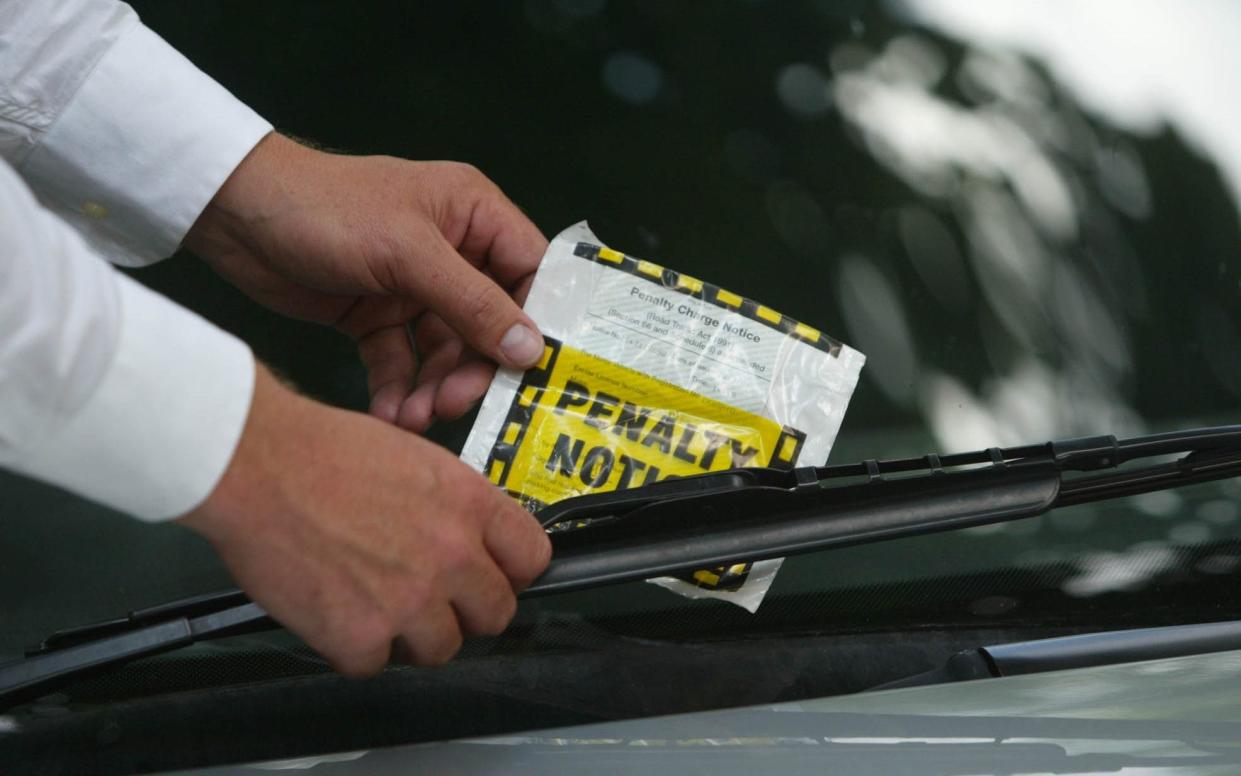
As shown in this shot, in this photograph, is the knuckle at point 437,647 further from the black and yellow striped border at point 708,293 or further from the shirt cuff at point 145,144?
the shirt cuff at point 145,144

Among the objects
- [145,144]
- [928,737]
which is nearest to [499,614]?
[928,737]

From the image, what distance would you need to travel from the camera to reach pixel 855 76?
1410mm

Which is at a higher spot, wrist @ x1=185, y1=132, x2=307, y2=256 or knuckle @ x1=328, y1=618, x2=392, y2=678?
wrist @ x1=185, y1=132, x2=307, y2=256

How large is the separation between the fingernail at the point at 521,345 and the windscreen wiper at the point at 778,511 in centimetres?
22

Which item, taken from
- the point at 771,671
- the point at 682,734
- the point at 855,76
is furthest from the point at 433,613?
the point at 855,76

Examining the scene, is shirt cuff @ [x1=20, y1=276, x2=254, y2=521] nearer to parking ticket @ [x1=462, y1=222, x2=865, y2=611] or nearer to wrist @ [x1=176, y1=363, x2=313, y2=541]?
wrist @ [x1=176, y1=363, x2=313, y2=541]

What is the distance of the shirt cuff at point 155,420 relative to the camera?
0.87 meters

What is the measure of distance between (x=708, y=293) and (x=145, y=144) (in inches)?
25.4

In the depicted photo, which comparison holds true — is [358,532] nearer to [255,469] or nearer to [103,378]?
[255,469]

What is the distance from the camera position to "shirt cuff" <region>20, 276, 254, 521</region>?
2.85 ft

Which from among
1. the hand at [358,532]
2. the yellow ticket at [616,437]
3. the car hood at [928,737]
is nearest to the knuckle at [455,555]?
the hand at [358,532]

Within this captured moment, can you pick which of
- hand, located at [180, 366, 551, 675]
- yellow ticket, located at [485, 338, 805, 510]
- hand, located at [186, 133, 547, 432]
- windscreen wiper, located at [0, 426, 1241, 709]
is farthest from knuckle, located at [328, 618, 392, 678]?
hand, located at [186, 133, 547, 432]

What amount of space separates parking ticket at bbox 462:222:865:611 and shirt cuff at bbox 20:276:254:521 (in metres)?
0.40

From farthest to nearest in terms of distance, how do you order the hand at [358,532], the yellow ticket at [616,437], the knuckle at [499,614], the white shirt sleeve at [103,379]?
the yellow ticket at [616,437], the knuckle at [499,614], the hand at [358,532], the white shirt sleeve at [103,379]
